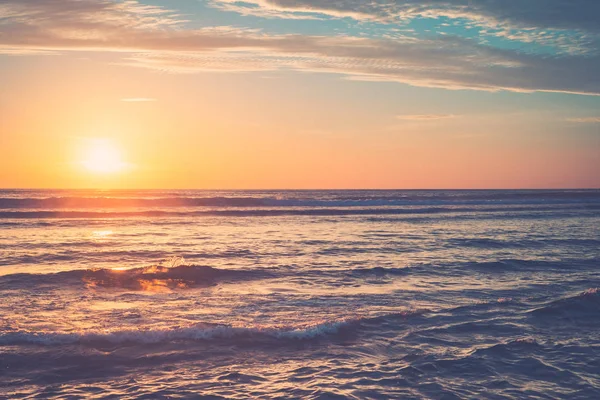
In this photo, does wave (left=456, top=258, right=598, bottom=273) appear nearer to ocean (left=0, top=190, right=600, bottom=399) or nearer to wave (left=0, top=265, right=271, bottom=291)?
ocean (left=0, top=190, right=600, bottom=399)

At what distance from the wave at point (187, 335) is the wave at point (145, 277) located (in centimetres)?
480

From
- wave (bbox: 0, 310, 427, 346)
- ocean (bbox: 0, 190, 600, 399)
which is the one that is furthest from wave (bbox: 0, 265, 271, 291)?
wave (bbox: 0, 310, 427, 346)

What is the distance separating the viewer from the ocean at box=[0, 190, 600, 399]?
26.2 feet

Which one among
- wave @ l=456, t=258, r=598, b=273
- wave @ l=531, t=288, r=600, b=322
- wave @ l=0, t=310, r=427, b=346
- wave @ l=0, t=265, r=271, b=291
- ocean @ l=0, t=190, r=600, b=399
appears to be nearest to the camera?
ocean @ l=0, t=190, r=600, b=399

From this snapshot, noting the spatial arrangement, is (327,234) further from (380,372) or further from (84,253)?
(380,372)

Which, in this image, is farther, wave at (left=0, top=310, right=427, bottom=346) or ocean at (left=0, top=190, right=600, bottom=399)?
wave at (left=0, top=310, right=427, bottom=346)

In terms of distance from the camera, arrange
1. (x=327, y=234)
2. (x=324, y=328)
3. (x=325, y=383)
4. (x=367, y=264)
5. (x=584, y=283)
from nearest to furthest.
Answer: (x=325, y=383) → (x=324, y=328) → (x=584, y=283) → (x=367, y=264) → (x=327, y=234)

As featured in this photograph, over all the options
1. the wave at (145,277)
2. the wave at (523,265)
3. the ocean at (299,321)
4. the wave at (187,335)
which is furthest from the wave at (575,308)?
→ the wave at (145,277)

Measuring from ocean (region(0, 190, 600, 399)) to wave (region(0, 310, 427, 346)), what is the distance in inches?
1.3

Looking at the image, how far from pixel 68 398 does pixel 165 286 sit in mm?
7822

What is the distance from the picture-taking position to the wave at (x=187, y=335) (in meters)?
9.65

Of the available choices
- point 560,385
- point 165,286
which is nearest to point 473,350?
point 560,385

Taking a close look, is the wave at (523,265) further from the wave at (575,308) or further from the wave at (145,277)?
the wave at (145,277)

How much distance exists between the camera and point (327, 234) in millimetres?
29203
